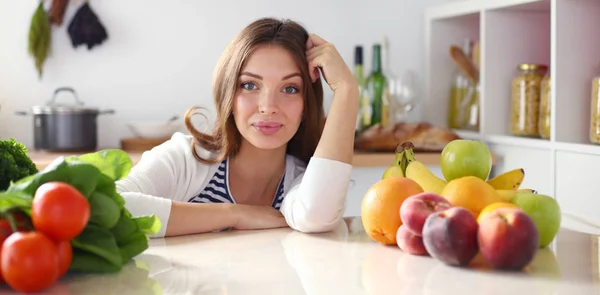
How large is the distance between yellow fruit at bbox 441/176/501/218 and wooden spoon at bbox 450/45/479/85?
1.64m

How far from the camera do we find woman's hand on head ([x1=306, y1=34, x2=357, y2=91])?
1.41m

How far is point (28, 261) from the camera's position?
29.0 inches

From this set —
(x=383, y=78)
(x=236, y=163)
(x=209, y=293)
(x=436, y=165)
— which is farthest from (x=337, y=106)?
(x=383, y=78)

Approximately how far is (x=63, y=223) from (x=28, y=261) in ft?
0.16

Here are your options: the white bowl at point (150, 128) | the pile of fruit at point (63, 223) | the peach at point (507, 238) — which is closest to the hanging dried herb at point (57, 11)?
the white bowl at point (150, 128)

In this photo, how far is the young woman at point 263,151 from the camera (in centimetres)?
123

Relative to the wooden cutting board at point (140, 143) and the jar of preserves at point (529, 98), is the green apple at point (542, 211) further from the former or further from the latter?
the wooden cutting board at point (140, 143)

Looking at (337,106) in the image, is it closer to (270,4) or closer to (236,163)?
(236,163)

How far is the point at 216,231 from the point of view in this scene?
123 cm

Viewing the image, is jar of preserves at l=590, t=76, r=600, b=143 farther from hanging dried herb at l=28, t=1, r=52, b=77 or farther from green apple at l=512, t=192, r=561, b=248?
hanging dried herb at l=28, t=1, r=52, b=77

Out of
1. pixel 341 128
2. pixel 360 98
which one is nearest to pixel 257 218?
pixel 341 128

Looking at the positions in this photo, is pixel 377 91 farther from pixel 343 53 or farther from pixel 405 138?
pixel 405 138

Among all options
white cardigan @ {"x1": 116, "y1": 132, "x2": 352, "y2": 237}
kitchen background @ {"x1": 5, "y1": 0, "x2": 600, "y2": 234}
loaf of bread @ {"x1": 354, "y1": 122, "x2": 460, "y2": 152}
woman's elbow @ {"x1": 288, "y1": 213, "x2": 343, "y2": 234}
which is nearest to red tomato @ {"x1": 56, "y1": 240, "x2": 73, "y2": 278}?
white cardigan @ {"x1": 116, "y1": 132, "x2": 352, "y2": 237}

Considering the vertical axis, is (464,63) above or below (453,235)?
above
